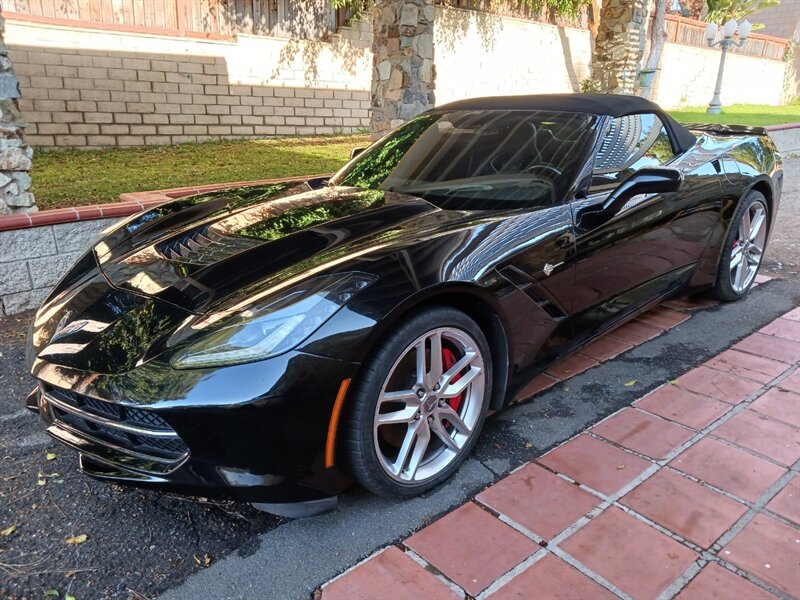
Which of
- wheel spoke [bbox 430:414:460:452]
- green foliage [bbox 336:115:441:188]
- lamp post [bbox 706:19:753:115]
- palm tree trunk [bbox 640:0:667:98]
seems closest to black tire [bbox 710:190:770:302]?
green foliage [bbox 336:115:441:188]

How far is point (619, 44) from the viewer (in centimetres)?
1191

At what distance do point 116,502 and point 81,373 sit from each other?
56cm

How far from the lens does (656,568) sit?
181 centimetres

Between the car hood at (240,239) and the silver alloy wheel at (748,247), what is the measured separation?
246 centimetres

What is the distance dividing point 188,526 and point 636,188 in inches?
90.9

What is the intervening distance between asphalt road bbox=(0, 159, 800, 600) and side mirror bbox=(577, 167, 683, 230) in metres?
0.87

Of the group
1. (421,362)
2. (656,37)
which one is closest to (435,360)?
(421,362)

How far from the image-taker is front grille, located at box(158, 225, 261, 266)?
2.26 metres

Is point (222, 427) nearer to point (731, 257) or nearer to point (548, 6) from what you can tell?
point (731, 257)

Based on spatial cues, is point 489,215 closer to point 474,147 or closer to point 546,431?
point 474,147

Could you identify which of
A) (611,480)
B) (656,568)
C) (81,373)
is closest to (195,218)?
(81,373)

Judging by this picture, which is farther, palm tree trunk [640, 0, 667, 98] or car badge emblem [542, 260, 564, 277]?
palm tree trunk [640, 0, 667, 98]

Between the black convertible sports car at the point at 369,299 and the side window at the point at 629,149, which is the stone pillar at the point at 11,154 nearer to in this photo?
the black convertible sports car at the point at 369,299

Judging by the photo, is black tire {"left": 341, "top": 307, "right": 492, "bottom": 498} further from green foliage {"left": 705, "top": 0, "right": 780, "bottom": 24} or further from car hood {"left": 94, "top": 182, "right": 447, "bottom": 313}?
green foliage {"left": 705, "top": 0, "right": 780, "bottom": 24}
